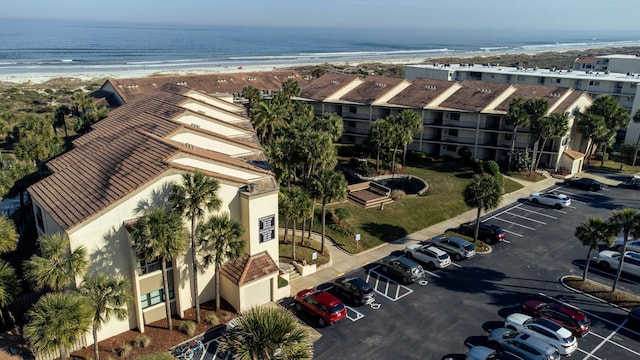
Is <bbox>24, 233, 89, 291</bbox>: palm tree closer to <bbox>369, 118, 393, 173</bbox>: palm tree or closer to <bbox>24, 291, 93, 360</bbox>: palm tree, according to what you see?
<bbox>24, 291, 93, 360</bbox>: palm tree

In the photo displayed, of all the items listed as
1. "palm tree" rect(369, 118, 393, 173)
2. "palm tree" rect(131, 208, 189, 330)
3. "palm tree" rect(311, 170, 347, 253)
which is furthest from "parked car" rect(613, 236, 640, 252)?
"palm tree" rect(131, 208, 189, 330)

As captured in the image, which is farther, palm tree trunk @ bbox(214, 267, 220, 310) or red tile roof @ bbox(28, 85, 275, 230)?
palm tree trunk @ bbox(214, 267, 220, 310)

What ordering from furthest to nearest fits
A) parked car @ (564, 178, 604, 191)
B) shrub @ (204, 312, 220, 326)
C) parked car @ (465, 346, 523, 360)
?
parked car @ (564, 178, 604, 191), shrub @ (204, 312, 220, 326), parked car @ (465, 346, 523, 360)

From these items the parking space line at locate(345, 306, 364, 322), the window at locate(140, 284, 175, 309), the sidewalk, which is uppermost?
the window at locate(140, 284, 175, 309)

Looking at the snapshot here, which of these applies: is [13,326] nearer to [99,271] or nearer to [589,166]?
[99,271]

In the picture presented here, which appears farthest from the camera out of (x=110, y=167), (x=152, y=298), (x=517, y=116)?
(x=517, y=116)

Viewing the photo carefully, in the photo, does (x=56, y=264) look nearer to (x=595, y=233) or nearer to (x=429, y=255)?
(x=429, y=255)

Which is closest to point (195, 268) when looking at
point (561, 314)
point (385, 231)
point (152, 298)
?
point (152, 298)
